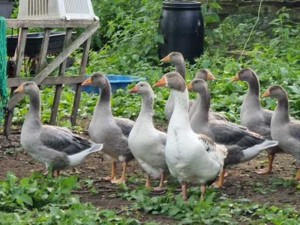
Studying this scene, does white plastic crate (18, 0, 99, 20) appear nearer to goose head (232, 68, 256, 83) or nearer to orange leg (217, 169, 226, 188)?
goose head (232, 68, 256, 83)

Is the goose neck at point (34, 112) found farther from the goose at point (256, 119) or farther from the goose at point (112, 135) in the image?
the goose at point (256, 119)

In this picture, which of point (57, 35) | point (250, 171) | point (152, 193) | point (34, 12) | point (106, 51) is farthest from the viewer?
point (106, 51)

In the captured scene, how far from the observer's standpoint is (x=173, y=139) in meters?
8.71

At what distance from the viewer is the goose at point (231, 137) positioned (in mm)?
9688

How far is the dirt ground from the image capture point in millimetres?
8875

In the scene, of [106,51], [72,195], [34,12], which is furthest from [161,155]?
[106,51]

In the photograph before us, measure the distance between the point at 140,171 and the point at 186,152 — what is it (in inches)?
70.2

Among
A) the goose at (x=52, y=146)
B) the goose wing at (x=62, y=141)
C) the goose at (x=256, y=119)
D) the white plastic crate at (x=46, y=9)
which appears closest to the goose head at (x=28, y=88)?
the goose at (x=52, y=146)

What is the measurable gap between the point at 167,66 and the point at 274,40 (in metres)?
1.93

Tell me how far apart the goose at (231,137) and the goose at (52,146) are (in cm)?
105

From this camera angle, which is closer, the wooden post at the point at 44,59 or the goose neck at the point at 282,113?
the goose neck at the point at 282,113

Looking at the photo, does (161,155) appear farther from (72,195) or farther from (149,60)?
(149,60)

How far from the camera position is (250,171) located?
407 inches

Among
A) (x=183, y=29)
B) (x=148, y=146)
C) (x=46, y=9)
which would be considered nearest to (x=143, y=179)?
(x=148, y=146)
